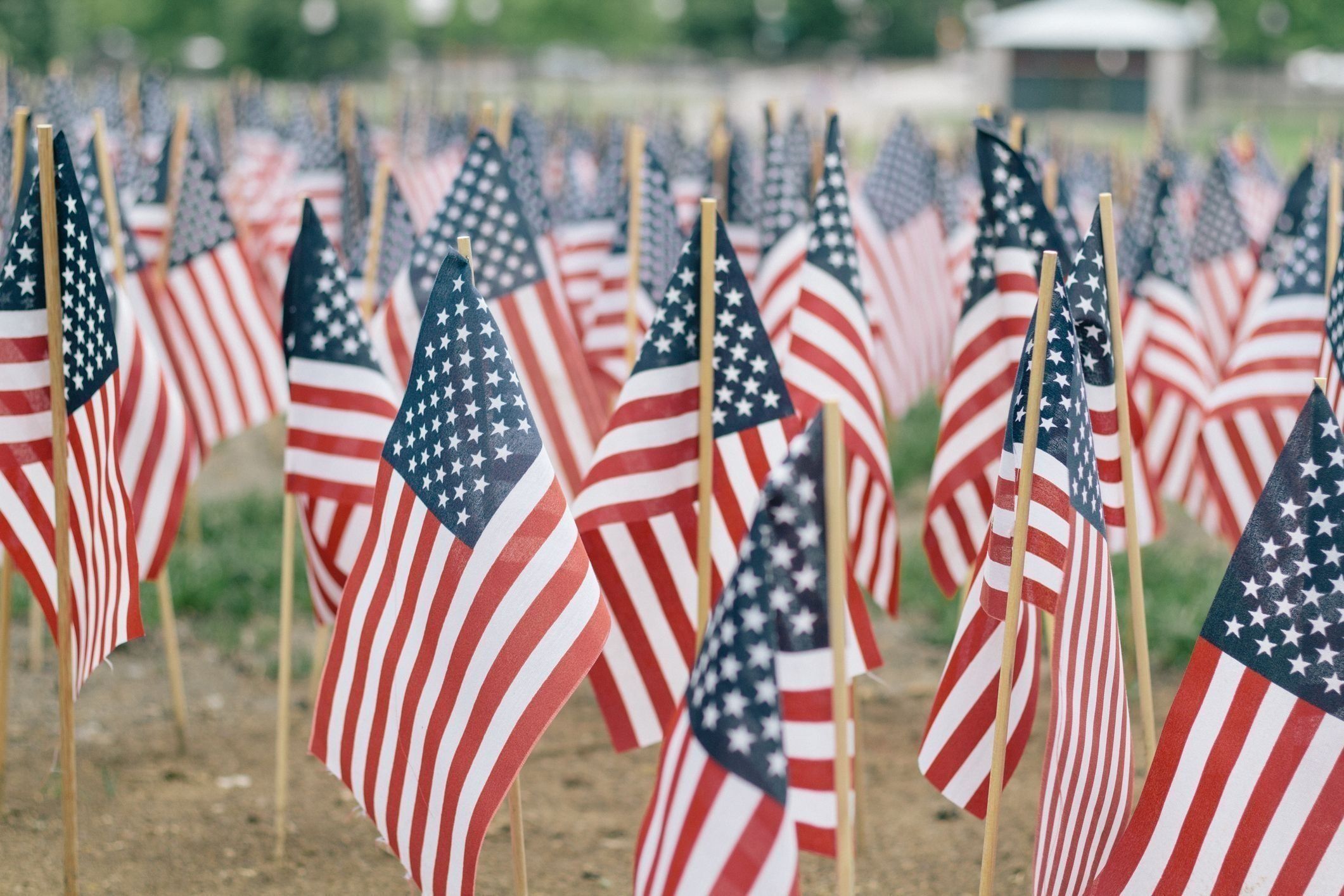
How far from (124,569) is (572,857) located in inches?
79.6

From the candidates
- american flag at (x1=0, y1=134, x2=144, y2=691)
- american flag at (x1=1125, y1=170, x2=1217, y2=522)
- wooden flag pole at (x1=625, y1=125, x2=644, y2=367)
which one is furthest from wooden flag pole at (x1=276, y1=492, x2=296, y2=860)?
american flag at (x1=1125, y1=170, x2=1217, y2=522)

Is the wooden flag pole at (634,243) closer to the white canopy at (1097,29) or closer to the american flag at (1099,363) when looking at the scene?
the american flag at (1099,363)

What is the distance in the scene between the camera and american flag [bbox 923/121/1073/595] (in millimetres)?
5359

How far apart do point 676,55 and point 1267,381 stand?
78754mm

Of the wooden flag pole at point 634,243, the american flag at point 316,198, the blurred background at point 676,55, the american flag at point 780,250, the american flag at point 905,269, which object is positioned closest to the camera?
the wooden flag pole at point 634,243

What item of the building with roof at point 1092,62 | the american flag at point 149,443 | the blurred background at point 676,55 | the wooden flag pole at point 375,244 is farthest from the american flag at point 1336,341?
the building with roof at point 1092,62

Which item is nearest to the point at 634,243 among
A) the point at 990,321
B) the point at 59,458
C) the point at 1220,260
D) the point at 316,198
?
the point at 990,321

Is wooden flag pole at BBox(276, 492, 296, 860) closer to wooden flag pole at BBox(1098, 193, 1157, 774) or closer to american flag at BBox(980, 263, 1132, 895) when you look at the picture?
american flag at BBox(980, 263, 1132, 895)

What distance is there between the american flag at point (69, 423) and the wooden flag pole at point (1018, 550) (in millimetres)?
2682

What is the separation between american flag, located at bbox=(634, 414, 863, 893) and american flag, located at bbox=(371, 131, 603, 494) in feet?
9.36

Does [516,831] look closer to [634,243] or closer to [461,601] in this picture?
[461,601]

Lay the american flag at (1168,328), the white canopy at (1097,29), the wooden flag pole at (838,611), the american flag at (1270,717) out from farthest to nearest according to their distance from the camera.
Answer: the white canopy at (1097,29) < the american flag at (1168,328) < the american flag at (1270,717) < the wooden flag pole at (838,611)

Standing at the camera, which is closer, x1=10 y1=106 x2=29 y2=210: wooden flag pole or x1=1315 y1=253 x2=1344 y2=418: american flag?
x1=1315 y1=253 x2=1344 y2=418: american flag

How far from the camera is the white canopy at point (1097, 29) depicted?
55562mm
